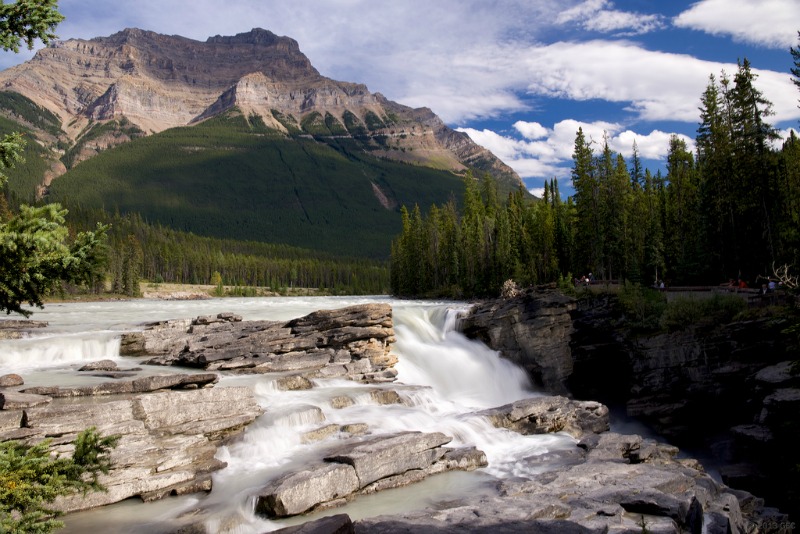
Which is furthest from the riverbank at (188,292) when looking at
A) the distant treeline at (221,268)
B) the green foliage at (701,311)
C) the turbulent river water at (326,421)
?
the green foliage at (701,311)

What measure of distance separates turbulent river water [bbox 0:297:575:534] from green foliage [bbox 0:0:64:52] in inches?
436

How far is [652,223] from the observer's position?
54.8 metres

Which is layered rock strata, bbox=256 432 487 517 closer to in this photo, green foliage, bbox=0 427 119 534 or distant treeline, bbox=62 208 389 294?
green foliage, bbox=0 427 119 534

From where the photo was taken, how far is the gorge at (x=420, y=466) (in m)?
A: 13.0

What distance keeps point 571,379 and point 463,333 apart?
8717 mm

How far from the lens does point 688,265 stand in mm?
44969

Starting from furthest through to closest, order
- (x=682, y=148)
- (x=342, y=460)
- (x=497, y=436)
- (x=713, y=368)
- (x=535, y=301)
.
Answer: (x=682, y=148) → (x=535, y=301) → (x=713, y=368) → (x=497, y=436) → (x=342, y=460)

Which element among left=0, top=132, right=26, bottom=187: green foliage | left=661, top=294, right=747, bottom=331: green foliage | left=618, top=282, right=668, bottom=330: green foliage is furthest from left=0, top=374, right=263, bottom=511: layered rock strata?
left=618, top=282, right=668, bottom=330: green foliage

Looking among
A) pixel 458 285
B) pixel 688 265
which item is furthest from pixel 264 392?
pixel 458 285

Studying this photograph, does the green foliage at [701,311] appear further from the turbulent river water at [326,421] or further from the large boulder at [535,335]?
the turbulent river water at [326,421]

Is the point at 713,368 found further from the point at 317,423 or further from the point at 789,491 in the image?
the point at 317,423

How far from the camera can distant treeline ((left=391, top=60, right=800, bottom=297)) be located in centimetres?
3869

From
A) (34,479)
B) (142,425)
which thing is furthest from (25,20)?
(142,425)

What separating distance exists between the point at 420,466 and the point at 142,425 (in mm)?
8909
